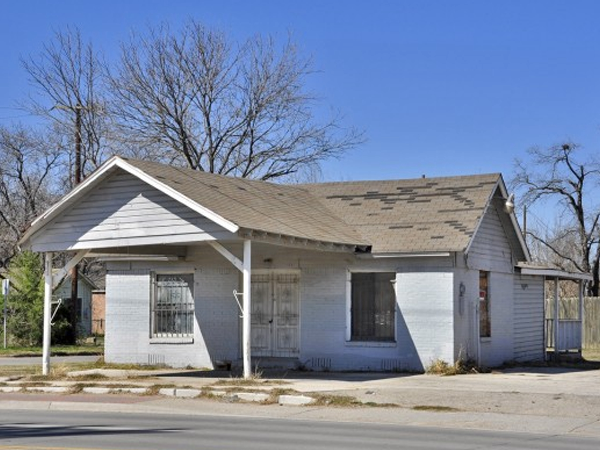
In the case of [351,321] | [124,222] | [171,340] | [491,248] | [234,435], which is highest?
[124,222]

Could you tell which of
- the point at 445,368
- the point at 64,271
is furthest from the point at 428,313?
the point at 64,271

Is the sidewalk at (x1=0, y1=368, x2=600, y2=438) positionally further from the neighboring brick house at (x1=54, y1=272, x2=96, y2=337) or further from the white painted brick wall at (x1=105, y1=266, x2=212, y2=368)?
the neighboring brick house at (x1=54, y1=272, x2=96, y2=337)

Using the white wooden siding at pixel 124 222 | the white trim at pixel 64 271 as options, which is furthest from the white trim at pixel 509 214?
the white trim at pixel 64 271

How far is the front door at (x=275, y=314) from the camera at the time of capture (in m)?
26.3

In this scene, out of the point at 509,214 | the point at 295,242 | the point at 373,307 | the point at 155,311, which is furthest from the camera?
the point at 155,311

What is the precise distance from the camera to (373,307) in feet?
83.2

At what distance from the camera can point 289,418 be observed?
677 inches

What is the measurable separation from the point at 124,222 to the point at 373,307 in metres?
6.59

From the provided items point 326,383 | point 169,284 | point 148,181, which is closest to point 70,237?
point 148,181

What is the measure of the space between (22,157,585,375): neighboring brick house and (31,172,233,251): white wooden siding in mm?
31

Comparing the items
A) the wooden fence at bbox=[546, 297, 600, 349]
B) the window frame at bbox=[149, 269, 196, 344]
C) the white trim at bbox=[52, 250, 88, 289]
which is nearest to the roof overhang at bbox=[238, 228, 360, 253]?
the window frame at bbox=[149, 269, 196, 344]

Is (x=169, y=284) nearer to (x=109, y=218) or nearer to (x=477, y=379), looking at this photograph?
(x=109, y=218)

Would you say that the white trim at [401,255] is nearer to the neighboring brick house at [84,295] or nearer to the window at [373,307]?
the window at [373,307]

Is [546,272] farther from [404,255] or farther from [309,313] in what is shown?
[309,313]
